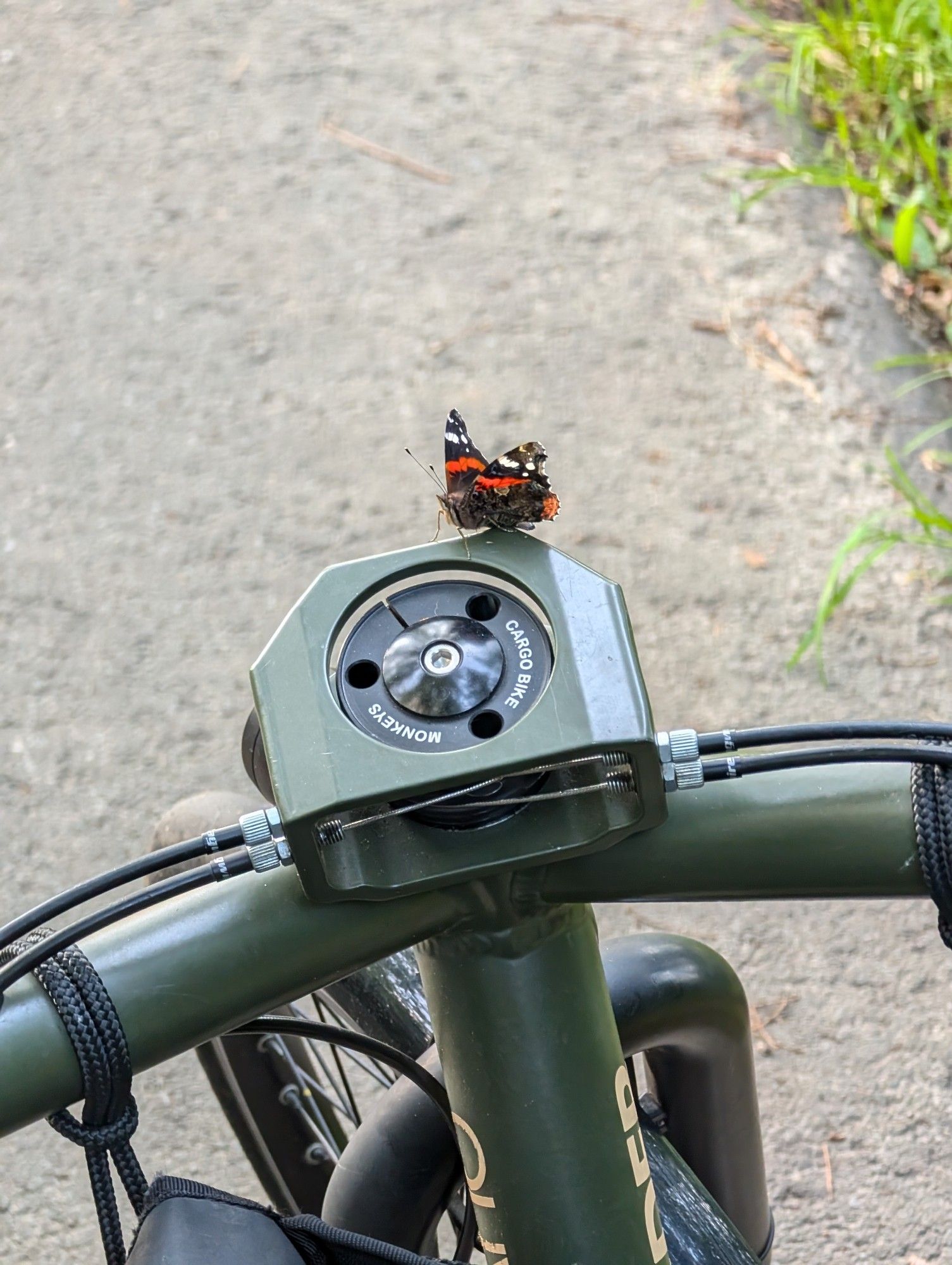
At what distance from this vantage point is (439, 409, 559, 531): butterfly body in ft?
2.93

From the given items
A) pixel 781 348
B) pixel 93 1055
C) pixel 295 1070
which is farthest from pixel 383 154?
pixel 93 1055

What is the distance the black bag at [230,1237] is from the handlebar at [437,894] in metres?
0.10

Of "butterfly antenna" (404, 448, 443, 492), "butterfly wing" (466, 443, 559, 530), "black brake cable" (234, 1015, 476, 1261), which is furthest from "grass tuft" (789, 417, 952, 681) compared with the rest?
"butterfly wing" (466, 443, 559, 530)

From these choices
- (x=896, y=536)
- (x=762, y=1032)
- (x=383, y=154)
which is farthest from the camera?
(x=383, y=154)

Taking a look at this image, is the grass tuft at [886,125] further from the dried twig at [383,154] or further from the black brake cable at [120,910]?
the black brake cable at [120,910]

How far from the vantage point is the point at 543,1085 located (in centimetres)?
83

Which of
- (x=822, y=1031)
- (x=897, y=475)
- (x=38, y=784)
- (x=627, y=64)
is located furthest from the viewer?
(x=627, y=64)

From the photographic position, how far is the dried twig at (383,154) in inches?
145

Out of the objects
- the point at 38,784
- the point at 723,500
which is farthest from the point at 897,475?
the point at 38,784

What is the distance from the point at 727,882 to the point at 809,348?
255cm

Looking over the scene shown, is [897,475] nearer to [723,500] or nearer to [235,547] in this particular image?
[723,500]

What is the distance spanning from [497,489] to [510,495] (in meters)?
0.01

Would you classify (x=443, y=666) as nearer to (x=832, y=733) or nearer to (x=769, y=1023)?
(x=832, y=733)

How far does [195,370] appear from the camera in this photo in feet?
10.9
